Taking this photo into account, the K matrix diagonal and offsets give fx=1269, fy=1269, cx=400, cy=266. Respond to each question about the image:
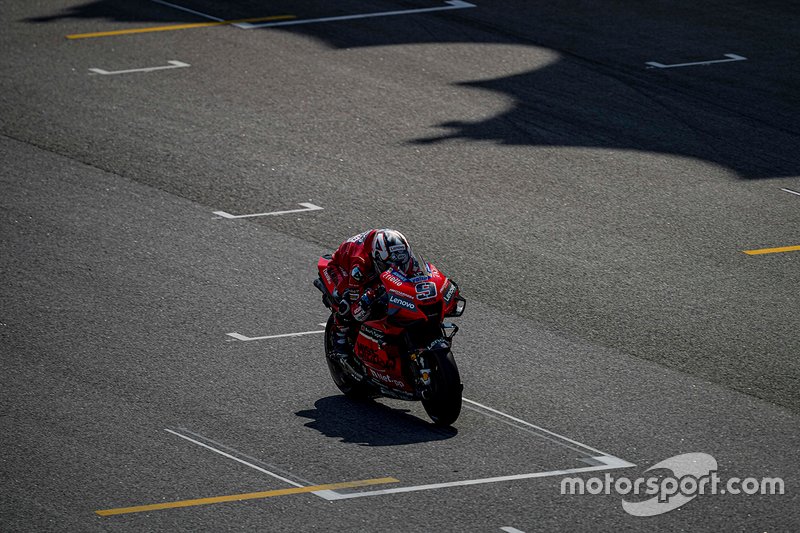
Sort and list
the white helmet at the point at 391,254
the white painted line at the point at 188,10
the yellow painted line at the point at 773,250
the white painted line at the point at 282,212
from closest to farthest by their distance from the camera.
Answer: the white helmet at the point at 391,254, the yellow painted line at the point at 773,250, the white painted line at the point at 282,212, the white painted line at the point at 188,10

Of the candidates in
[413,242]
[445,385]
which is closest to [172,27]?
[413,242]

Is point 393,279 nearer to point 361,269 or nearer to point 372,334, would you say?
point 361,269

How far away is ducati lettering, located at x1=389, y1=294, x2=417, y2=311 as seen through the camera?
12.0 m

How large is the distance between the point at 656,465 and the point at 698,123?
11.7m

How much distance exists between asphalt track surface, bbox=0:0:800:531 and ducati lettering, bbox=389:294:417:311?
122 cm

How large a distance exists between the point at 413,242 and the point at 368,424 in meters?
5.17

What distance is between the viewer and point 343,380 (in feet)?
42.3

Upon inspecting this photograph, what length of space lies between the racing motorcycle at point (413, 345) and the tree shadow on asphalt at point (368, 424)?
188 mm

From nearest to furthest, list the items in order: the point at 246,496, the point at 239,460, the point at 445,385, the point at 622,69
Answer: the point at 246,496, the point at 239,460, the point at 445,385, the point at 622,69

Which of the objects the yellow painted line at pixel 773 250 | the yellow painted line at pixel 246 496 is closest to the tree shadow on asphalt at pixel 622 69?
the yellow painted line at pixel 773 250

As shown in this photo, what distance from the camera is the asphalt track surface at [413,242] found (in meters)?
11.3

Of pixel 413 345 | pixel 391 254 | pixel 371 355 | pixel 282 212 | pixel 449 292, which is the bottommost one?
pixel 282 212

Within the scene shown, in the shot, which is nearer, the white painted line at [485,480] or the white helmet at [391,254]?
the white painted line at [485,480]

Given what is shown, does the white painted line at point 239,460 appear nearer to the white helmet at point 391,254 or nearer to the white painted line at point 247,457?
the white painted line at point 247,457
